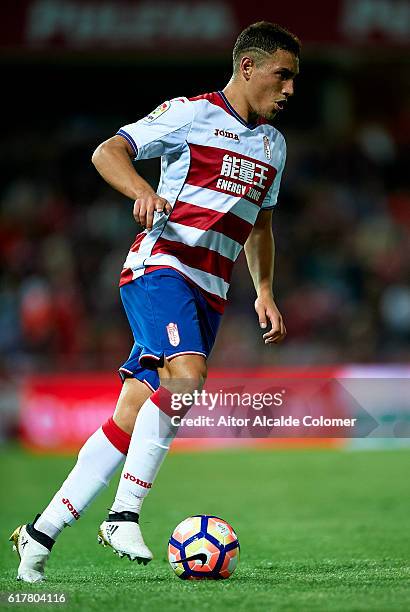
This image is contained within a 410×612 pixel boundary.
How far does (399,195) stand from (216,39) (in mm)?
3666

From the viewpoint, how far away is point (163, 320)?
4391 millimetres

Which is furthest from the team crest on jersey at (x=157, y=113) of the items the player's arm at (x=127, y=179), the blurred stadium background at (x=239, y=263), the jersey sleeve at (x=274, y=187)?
the blurred stadium background at (x=239, y=263)

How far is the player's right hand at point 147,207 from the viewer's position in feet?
13.1

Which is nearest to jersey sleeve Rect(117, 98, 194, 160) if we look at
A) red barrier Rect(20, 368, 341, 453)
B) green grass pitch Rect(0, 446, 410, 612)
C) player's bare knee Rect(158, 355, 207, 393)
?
player's bare knee Rect(158, 355, 207, 393)

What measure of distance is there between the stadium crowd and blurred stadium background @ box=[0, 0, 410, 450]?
0.9 inches

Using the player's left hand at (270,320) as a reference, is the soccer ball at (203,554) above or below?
below

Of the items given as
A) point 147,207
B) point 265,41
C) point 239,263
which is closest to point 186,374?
point 147,207

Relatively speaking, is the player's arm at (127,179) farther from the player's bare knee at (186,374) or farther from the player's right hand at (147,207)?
the player's bare knee at (186,374)

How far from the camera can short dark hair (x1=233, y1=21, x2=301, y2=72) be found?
4.62 m

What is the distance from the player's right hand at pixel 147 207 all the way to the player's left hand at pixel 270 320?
1036 mm

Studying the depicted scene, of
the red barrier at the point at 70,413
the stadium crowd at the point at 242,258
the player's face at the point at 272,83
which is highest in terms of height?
the stadium crowd at the point at 242,258

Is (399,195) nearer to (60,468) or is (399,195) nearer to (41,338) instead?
(41,338)

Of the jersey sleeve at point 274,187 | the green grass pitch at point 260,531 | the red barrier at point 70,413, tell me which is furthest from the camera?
the red barrier at point 70,413

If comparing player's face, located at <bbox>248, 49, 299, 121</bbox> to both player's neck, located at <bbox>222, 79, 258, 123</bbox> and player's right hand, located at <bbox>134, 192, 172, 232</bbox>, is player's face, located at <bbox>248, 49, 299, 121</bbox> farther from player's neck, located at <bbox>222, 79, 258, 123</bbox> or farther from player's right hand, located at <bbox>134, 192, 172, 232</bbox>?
player's right hand, located at <bbox>134, 192, 172, 232</bbox>
